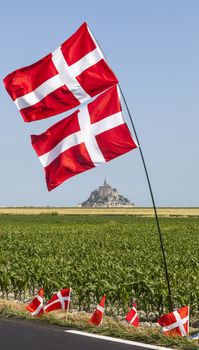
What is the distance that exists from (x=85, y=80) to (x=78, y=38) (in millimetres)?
651

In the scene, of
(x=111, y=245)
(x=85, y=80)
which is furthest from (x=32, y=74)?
(x=111, y=245)

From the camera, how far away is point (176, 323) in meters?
8.62

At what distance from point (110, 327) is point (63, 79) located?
12.6 ft

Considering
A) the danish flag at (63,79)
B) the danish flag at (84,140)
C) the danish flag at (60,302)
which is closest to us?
the danish flag at (84,140)

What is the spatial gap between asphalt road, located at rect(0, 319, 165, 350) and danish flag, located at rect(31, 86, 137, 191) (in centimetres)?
216

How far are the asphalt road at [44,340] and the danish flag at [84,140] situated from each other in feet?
7.07

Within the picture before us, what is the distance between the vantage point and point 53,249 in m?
25.2

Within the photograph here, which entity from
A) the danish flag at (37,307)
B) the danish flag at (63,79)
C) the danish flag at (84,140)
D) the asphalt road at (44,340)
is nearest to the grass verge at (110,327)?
the danish flag at (37,307)

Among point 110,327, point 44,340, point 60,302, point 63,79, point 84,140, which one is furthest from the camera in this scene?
point 60,302

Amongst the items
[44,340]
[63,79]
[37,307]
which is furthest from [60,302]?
[63,79]

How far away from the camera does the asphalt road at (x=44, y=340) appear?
8.05 m

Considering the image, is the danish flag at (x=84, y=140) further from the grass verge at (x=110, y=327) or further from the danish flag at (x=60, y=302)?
the grass verge at (x=110, y=327)

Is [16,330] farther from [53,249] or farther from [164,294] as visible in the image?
[53,249]

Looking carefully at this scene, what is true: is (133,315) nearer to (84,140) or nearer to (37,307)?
(37,307)
